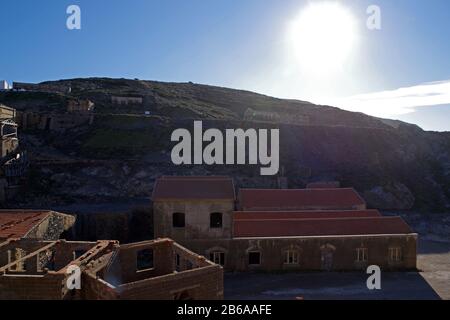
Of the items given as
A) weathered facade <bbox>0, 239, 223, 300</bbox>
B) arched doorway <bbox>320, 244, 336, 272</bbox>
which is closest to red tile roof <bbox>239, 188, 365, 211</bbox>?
arched doorway <bbox>320, 244, 336, 272</bbox>

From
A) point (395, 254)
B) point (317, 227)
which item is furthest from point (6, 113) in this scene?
point (395, 254)

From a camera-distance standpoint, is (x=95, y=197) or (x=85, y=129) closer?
(x=95, y=197)

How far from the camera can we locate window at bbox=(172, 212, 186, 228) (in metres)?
28.3

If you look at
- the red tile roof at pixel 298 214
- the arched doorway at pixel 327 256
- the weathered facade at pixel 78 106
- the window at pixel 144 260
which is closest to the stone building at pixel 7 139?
the weathered facade at pixel 78 106

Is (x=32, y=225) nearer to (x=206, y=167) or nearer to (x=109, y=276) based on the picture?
(x=109, y=276)

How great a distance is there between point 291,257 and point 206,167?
29.1 metres

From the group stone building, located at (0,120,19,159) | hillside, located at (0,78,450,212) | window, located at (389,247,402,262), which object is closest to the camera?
window, located at (389,247,402,262)

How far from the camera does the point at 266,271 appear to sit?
27906 mm

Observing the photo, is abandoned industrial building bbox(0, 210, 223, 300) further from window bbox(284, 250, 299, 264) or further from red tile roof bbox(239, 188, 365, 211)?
red tile roof bbox(239, 188, 365, 211)

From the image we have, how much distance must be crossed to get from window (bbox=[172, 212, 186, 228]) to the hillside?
838 inches
